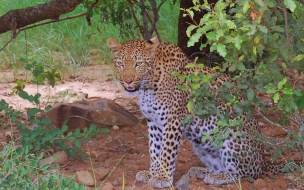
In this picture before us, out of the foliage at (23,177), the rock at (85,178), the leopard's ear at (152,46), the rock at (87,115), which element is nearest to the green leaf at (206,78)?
the foliage at (23,177)

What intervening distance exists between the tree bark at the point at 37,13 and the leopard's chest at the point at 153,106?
4.06 ft

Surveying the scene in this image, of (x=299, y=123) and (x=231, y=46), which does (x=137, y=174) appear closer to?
(x=299, y=123)

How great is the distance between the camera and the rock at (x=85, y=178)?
5555 mm

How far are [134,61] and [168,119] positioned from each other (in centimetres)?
59

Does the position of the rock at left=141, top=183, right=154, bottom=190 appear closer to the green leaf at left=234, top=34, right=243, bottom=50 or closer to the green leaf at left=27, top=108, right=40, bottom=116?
the green leaf at left=27, top=108, right=40, bottom=116

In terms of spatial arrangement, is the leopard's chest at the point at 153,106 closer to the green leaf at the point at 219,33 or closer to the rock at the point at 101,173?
the rock at the point at 101,173

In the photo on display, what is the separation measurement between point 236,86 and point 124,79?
3.79ft

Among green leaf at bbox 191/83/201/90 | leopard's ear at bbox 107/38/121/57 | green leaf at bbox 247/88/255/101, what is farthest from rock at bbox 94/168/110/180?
green leaf at bbox 247/88/255/101

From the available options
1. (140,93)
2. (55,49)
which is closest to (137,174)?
(140,93)

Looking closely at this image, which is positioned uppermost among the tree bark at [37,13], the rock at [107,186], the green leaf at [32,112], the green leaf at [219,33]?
the tree bark at [37,13]

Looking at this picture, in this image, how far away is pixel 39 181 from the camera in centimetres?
448

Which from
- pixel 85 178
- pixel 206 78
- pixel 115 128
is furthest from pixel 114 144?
pixel 206 78

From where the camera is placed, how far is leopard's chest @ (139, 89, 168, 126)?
5758mm

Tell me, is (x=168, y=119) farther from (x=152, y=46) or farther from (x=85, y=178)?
(x=85, y=178)
